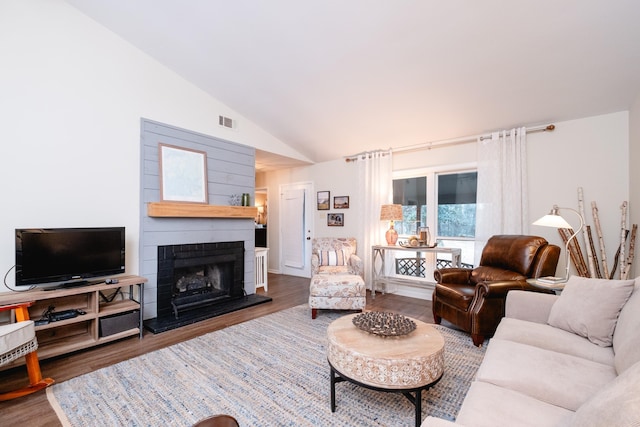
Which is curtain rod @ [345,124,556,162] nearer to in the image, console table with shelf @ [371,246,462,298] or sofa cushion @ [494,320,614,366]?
console table with shelf @ [371,246,462,298]

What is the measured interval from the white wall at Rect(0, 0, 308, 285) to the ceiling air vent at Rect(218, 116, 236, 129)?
66 centimetres

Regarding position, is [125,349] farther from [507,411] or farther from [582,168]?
[582,168]

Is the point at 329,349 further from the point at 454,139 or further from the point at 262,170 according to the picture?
the point at 262,170

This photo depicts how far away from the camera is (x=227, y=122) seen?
169 inches

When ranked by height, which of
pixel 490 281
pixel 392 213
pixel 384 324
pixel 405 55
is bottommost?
pixel 384 324

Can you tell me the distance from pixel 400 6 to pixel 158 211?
3.20 metres

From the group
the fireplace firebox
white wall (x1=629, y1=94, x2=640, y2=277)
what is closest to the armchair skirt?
the fireplace firebox

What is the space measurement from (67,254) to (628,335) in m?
4.01

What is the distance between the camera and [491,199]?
3822 millimetres

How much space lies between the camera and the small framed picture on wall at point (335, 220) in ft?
18.0

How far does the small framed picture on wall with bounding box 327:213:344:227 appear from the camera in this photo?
5.47 meters

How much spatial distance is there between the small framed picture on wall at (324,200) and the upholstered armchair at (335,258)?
49.8 inches

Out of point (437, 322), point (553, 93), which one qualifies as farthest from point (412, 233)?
point (553, 93)

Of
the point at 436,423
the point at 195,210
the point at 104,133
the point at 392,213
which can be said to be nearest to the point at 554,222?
the point at 392,213
